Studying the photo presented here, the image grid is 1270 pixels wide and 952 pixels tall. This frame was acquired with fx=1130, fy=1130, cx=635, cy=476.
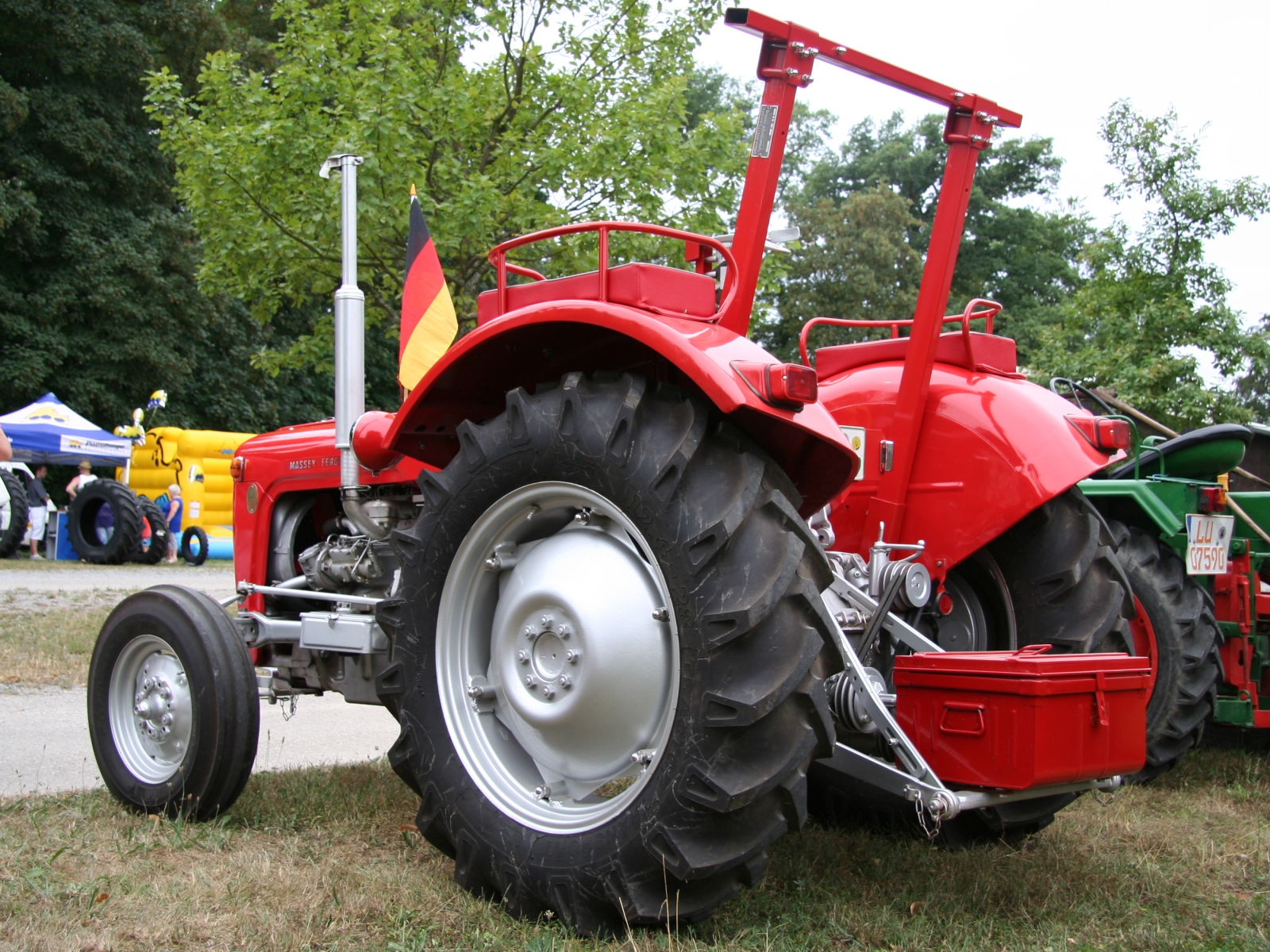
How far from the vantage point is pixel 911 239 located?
34938 millimetres

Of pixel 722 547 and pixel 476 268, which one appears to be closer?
pixel 722 547

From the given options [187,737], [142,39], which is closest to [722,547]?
[187,737]

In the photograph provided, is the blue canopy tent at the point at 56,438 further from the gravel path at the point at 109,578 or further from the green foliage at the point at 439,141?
the green foliage at the point at 439,141

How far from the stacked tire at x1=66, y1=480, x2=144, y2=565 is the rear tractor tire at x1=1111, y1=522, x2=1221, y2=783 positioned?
48.8 ft

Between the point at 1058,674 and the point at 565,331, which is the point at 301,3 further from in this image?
the point at 1058,674

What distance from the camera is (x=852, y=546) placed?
141 inches

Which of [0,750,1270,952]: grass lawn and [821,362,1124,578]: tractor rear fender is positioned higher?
[821,362,1124,578]: tractor rear fender

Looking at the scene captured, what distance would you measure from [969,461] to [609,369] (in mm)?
1179

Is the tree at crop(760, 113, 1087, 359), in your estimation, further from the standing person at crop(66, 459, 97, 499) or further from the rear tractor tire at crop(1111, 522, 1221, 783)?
the rear tractor tire at crop(1111, 522, 1221, 783)

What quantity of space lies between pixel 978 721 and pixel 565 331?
141 centimetres

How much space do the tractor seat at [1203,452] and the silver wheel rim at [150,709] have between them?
440 cm

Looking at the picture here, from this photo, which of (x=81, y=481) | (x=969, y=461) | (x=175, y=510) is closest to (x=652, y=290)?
(x=969, y=461)

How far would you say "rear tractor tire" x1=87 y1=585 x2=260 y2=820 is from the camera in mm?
3559

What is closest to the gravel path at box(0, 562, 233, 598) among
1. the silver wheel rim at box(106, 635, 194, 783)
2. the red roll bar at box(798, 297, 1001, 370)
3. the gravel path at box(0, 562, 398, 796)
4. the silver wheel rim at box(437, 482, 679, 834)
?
the gravel path at box(0, 562, 398, 796)
